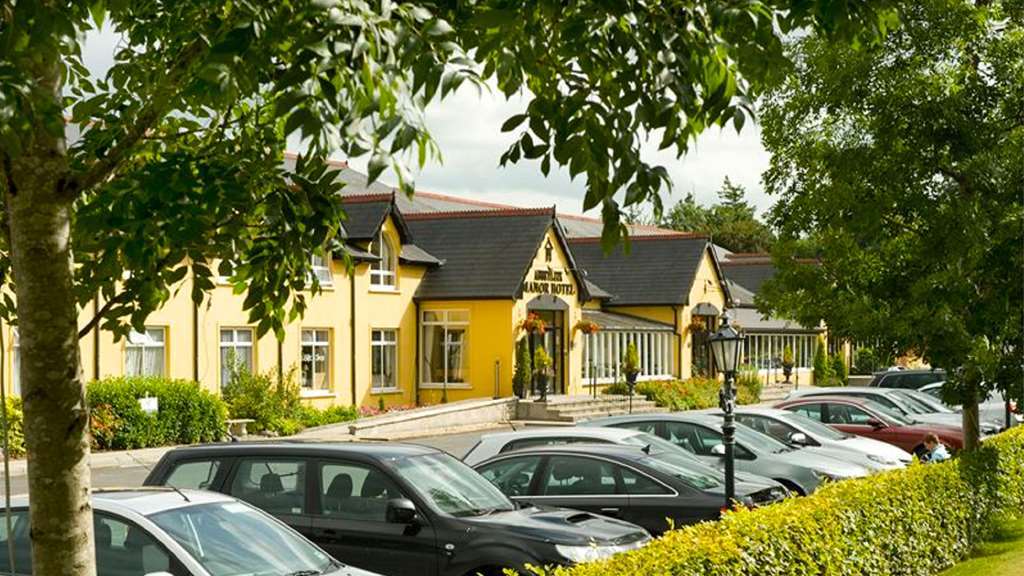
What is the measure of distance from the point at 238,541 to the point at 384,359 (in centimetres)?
3482

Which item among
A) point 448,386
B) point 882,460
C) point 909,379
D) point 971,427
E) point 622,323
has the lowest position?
point 882,460

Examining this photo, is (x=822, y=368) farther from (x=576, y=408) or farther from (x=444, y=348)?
(x=444, y=348)

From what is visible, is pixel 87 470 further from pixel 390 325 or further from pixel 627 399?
pixel 627 399

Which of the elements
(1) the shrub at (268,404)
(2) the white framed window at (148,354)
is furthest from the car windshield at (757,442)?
(2) the white framed window at (148,354)

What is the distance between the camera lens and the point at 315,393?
3978 centimetres

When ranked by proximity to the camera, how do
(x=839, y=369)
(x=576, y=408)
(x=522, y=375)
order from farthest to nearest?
(x=839, y=369)
(x=522, y=375)
(x=576, y=408)

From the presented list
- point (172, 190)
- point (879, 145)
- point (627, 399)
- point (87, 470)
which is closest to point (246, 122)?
point (172, 190)

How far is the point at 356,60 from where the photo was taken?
4230 mm

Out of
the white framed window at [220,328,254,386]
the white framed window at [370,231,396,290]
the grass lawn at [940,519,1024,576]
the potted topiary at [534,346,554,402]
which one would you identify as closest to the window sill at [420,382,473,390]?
the potted topiary at [534,346,554,402]

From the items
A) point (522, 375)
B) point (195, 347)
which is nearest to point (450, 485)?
point (195, 347)

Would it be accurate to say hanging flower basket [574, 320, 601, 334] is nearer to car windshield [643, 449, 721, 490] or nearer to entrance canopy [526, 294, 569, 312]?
entrance canopy [526, 294, 569, 312]

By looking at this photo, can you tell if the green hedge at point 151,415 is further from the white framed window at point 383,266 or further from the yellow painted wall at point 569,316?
the yellow painted wall at point 569,316

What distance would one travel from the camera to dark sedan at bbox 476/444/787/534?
14393 millimetres

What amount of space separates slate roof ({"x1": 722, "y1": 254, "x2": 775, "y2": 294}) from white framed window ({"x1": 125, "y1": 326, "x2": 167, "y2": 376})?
145 ft
